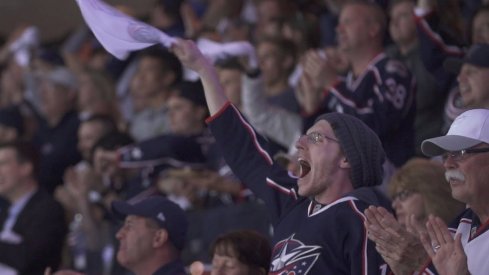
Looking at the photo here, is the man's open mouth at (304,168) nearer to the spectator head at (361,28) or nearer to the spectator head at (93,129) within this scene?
the spectator head at (361,28)

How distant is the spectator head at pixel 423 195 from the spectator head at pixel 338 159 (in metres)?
0.64

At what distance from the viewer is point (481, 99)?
6168mm

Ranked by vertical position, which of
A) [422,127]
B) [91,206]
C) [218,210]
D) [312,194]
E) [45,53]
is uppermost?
[312,194]

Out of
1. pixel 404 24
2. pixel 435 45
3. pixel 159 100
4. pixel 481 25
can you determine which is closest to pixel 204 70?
pixel 435 45

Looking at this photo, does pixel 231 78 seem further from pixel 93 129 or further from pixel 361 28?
pixel 361 28

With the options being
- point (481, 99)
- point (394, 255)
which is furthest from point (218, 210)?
point (394, 255)

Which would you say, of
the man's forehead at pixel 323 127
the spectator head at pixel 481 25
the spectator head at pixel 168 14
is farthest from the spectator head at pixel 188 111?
the man's forehead at pixel 323 127

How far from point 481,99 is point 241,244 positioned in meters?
1.47

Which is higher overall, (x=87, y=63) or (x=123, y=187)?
(x=123, y=187)

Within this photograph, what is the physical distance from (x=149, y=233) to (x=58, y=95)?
4787 millimetres

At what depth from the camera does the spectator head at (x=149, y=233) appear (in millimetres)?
6051

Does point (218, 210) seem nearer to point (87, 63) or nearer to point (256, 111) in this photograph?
point (256, 111)

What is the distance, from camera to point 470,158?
4.55 meters

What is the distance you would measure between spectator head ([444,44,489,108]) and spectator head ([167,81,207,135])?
2.44 metres
